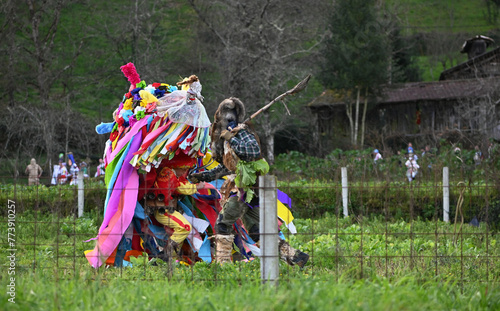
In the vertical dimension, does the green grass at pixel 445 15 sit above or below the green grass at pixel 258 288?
above

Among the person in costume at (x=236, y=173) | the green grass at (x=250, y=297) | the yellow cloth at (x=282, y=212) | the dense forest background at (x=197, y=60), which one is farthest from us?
the dense forest background at (x=197, y=60)

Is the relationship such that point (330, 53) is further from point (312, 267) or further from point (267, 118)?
point (312, 267)

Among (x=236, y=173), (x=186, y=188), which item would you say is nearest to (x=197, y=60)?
(x=186, y=188)

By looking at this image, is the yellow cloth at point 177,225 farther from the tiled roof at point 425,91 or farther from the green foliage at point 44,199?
the tiled roof at point 425,91

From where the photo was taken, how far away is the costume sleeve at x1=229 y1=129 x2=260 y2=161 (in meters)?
5.78

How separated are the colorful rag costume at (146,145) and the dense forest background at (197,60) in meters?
9.81

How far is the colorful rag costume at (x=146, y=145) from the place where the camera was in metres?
6.32

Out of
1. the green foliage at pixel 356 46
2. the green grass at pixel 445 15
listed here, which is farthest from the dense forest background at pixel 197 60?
the green grass at pixel 445 15

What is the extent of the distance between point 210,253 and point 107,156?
5.42 ft

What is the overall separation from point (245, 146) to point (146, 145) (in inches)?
49.1

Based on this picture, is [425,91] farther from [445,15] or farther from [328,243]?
[328,243]

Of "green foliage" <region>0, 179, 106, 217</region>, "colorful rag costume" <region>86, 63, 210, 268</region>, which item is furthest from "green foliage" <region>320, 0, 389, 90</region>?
"colorful rag costume" <region>86, 63, 210, 268</region>

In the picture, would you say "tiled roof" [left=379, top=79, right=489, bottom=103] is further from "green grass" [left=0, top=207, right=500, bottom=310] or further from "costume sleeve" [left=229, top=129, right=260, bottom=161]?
"costume sleeve" [left=229, top=129, right=260, bottom=161]

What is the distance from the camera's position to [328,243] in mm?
7430
